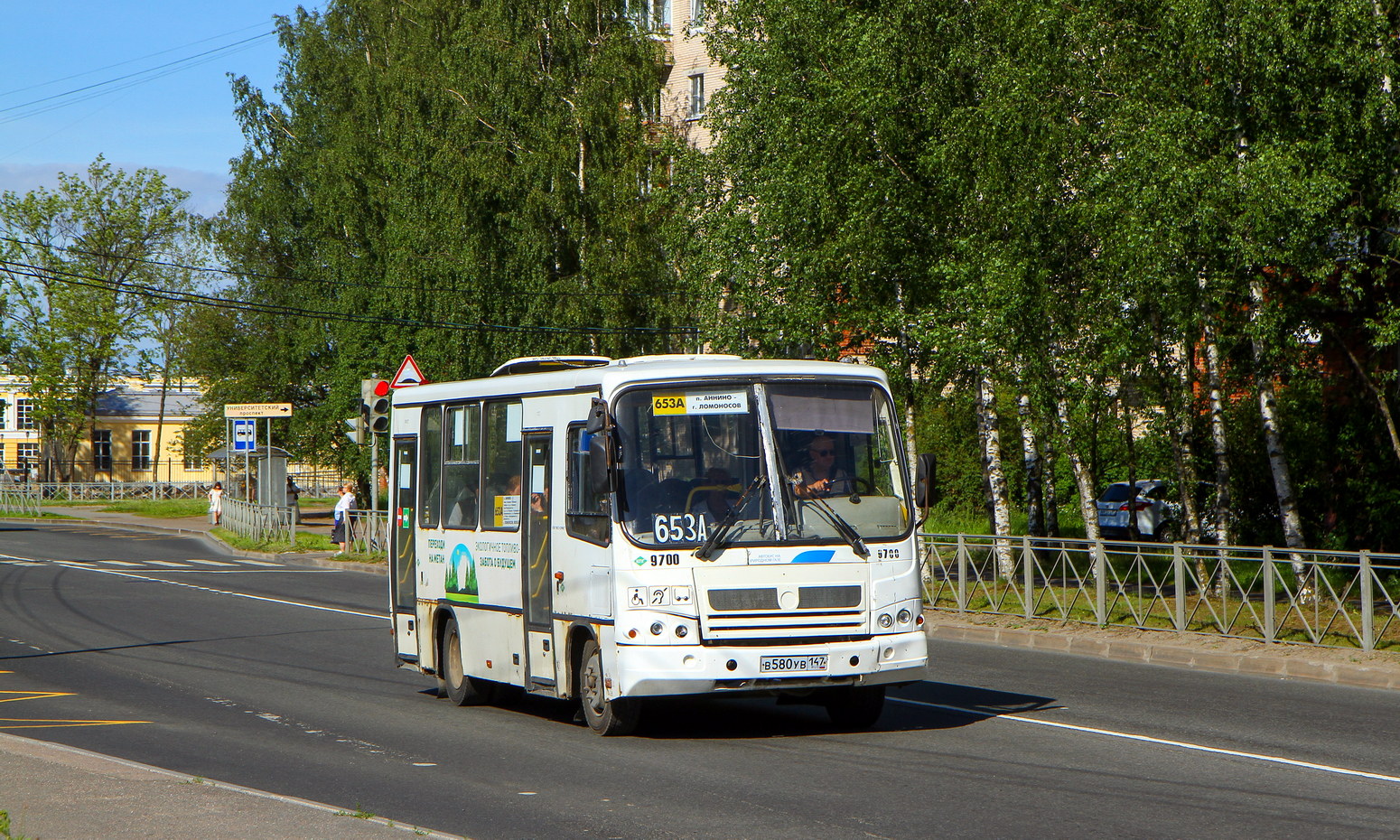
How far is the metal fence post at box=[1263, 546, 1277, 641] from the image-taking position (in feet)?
50.4

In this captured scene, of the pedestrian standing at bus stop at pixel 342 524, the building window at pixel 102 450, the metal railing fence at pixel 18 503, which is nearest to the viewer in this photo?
the pedestrian standing at bus stop at pixel 342 524

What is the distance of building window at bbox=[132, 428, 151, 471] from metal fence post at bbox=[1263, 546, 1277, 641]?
9305 centimetres

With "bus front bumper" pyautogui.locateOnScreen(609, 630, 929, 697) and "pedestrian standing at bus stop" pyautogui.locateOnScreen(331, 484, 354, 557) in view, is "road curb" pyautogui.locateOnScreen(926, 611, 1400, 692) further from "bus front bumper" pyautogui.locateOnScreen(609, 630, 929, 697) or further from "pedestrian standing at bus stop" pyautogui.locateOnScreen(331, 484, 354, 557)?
"pedestrian standing at bus stop" pyautogui.locateOnScreen(331, 484, 354, 557)

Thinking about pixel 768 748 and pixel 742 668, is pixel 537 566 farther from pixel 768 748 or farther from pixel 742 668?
pixel 768 748

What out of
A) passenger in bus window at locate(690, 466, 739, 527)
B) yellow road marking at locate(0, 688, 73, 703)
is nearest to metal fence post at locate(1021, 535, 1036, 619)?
passenger in bus window at locate(690, 466, 739, 527)

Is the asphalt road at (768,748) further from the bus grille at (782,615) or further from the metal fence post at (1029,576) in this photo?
the metal fence post at (1029,576)

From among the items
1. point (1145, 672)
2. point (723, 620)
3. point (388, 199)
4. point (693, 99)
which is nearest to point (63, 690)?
point (723, 620)

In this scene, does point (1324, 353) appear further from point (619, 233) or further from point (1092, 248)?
point (619, 233)

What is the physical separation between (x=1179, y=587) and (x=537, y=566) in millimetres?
8404

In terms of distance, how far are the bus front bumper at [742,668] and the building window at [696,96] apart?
1512 inches

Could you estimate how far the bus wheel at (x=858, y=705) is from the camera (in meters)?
10.9

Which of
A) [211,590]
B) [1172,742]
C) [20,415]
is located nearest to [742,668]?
[1172,742]

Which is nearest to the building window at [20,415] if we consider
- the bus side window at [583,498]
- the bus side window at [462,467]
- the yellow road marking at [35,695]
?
the yellow road marking at [35,695]

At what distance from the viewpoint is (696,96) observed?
158ft
